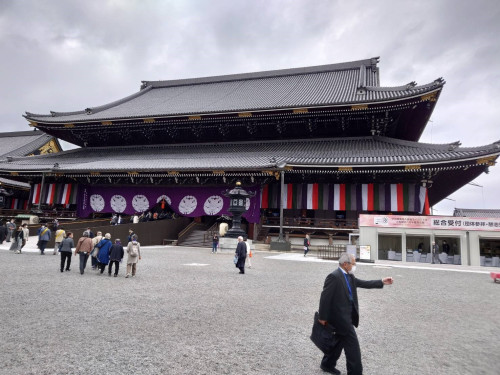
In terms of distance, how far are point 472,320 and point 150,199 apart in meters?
25.6

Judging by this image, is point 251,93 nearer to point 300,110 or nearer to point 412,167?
point 300,110

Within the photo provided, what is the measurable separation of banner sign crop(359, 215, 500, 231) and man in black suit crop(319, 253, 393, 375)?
646 inches

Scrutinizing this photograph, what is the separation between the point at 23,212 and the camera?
3134 centimetres

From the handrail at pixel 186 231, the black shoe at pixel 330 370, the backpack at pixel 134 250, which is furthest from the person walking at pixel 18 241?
the black shoe at pixel 330 370

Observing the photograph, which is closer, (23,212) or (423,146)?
(423,146)

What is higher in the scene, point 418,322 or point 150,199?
point 150,199

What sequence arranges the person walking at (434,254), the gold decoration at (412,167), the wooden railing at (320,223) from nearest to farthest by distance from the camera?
the person walking at (434,254)
the gold decoration at (412,167)
the wooden railing at (320,223)

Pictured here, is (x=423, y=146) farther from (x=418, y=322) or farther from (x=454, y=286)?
(x=418, y=322)

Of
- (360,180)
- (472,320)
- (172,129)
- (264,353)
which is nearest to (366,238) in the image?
(360,180)

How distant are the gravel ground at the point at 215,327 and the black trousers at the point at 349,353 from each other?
9.4 inches

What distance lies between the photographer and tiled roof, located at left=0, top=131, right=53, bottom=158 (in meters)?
41.1

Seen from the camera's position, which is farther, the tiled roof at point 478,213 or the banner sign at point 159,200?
the tiled roof at point 478,213

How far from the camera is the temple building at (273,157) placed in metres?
23.1

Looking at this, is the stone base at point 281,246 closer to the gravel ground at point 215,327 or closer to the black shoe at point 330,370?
the gravel ground at point 215,327
